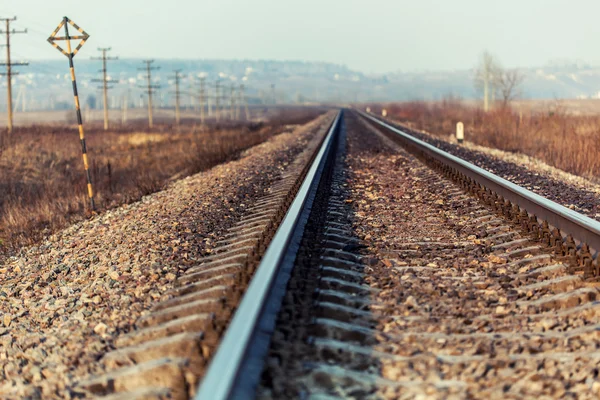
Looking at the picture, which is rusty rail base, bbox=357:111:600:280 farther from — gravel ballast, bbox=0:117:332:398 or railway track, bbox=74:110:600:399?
gravel ballast, bbox=0:117:332:398

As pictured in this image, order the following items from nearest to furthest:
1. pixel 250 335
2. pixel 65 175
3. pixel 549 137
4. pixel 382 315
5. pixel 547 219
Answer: pixel 250 335 < pixel 382 315 < pixel 547 219 < pixel 549 137 < pixel 65 175

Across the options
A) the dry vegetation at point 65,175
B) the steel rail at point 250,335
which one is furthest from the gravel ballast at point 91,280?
the dry vegetation at point 65,175

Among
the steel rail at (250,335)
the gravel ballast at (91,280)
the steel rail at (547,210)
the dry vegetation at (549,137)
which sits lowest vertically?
the gravel ballast at (91,280)

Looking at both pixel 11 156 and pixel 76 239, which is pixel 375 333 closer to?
pixel 76 239

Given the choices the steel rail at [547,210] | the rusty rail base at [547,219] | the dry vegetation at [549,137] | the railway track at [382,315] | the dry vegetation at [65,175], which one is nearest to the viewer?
the railway track at [382,315]

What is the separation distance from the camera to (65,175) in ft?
65.1

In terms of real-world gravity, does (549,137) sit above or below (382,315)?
above

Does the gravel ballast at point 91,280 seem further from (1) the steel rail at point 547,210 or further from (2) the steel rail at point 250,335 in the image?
(1) the steel rail at point 547,210

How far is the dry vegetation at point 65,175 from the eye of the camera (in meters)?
10.9

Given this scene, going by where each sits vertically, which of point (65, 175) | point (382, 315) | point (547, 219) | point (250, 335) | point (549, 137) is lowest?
point (65, 175)

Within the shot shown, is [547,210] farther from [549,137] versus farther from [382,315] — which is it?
[549,137]

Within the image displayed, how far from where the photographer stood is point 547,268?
4.34 meters

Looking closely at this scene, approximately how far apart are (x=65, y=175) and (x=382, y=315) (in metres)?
18.0

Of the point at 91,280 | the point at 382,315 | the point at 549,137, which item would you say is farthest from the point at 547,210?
the point at 549,137
